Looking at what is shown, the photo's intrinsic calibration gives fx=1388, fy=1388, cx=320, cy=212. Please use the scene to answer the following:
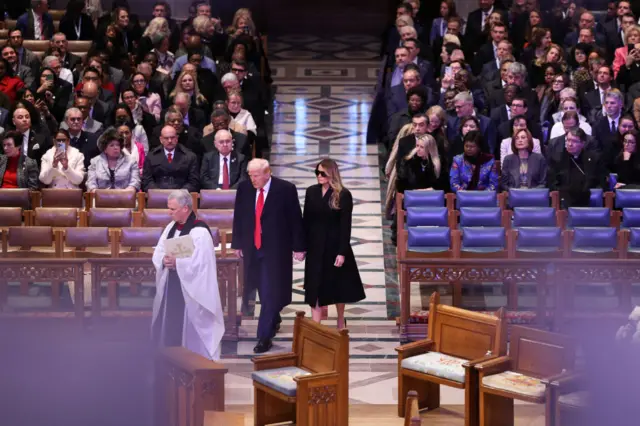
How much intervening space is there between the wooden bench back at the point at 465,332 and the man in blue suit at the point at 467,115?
12.6ft

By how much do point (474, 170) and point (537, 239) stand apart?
3.23 ft

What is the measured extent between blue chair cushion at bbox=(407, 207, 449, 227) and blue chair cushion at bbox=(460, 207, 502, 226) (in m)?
0.17

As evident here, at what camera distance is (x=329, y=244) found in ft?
33.6

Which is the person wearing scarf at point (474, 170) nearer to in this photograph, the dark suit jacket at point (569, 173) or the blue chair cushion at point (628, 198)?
the dark suit jacket at point (569, 173)

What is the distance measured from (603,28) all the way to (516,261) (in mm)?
5547

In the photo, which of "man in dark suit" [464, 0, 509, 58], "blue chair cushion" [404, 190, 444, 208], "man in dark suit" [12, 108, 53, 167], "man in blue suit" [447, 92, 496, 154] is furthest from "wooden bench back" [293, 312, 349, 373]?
"man in dark suit" [464, 0, 509, 58]

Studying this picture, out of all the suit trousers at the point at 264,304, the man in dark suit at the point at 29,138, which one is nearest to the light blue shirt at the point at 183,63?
the man in dark suit at the point at 29,138

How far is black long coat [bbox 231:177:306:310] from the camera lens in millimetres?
10078

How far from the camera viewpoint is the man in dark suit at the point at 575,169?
11.7 m

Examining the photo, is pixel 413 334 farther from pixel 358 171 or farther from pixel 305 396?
pixel 358 171

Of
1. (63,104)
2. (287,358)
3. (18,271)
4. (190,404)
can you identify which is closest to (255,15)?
(63,104)

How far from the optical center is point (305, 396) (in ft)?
26.5

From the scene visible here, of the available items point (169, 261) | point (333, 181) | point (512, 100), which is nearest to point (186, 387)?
point (169, 261)

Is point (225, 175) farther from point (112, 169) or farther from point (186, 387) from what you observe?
point (186, 387)
